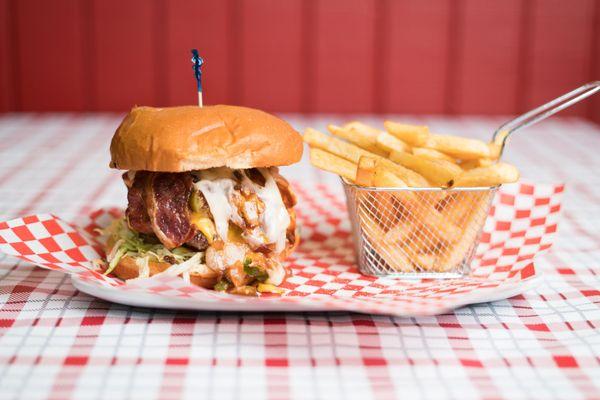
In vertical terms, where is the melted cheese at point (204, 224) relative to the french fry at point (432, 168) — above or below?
below

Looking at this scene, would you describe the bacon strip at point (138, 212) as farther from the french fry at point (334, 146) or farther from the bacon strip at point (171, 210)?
the french fry at point (334, 146)

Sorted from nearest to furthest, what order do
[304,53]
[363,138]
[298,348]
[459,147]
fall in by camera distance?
[298,348]
[459,147]
[363,138]
[304,53]

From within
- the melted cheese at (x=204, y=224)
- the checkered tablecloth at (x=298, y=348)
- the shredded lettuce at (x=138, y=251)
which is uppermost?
the melted cheese at (x=204, y=224)

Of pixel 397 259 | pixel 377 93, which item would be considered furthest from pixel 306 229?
pixel 377 93

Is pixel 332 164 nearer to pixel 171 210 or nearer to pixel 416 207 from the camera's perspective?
pixel 416 207

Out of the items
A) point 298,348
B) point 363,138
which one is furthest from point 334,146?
point 298,348

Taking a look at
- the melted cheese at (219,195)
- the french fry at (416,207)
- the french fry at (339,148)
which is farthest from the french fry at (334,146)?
the melted cheese at (219,195)

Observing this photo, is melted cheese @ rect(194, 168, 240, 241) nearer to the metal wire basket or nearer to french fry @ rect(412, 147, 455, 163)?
the metal wire basket
